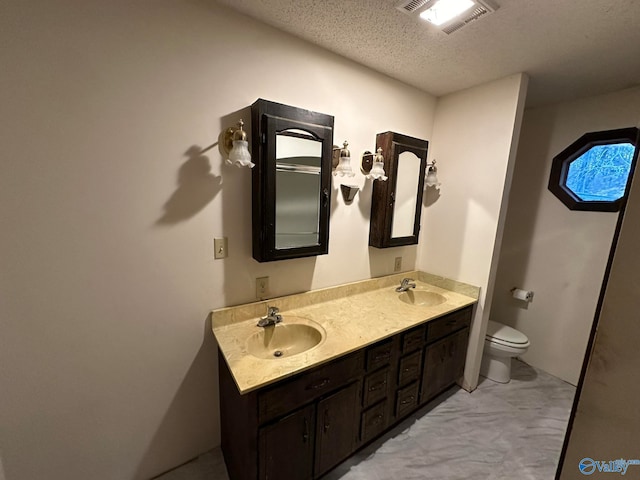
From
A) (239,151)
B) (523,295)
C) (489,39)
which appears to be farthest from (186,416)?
(523,295)

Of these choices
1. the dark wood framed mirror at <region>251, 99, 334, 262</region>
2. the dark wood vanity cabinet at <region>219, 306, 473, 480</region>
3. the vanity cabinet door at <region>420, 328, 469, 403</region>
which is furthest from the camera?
the vanity cabinet door at <region>420, 328, 469, 403</region>

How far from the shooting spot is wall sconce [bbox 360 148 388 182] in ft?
5.60

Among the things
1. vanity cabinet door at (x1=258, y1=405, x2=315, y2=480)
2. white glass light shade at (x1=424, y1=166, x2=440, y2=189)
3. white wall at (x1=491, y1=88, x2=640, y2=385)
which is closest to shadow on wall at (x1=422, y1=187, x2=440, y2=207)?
white glass light shade at (x1=424, y1=166, x2=440, y2=189)

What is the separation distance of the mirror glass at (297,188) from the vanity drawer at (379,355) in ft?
2.24

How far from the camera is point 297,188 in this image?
1493 millimetres

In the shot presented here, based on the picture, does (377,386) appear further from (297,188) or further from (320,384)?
(297,188)

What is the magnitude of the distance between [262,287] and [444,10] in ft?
5.51

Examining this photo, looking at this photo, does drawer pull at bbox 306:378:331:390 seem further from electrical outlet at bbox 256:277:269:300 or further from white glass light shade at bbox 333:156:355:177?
white glass light shade at bbox 333:156:355:177

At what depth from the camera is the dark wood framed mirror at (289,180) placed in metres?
1.32

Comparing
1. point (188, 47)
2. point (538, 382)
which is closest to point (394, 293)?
point (538, 382)

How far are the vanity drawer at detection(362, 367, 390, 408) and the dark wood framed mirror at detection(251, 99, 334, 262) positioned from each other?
0.76m

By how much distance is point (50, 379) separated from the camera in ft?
3.58

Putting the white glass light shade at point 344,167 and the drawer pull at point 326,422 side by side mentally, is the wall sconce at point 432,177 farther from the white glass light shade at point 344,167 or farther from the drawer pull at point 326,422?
the drawer pull at point 326,422

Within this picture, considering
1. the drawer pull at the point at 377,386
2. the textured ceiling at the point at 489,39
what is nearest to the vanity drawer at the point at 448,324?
the drawer pull at the point at 377,386
